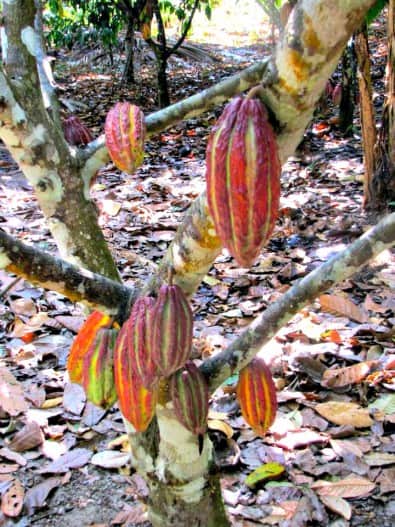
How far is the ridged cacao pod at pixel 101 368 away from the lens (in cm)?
112

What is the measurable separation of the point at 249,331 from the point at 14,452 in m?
1.06

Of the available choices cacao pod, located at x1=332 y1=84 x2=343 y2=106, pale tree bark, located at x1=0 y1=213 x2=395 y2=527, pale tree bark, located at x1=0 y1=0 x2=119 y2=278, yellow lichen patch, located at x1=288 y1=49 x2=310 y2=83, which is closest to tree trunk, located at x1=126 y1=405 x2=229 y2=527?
pale tree bark, located at x1=0 y1=213 x2=395 y2=527

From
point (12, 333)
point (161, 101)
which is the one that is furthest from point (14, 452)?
point (161, 101)

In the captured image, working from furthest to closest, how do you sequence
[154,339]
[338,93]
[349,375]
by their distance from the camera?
[338,93] < [349,375] < [154,339]

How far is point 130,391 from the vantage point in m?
1.09

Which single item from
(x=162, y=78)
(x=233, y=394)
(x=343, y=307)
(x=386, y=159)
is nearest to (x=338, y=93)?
(x=162, y=78)

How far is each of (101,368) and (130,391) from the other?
0.24ft

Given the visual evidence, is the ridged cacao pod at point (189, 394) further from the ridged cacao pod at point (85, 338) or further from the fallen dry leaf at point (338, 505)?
the fallen dry leaf at point (338, 505)

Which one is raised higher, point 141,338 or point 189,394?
point 141,338

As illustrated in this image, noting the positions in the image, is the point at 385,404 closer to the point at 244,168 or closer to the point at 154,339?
the point at 154,339

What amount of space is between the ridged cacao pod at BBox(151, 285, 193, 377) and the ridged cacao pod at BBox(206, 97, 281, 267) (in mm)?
285

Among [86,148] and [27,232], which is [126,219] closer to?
[27,232]

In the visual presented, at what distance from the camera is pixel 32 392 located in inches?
85.0

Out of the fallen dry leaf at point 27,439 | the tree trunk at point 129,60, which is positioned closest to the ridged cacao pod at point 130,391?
the fallen dry leaf at point 27,439
